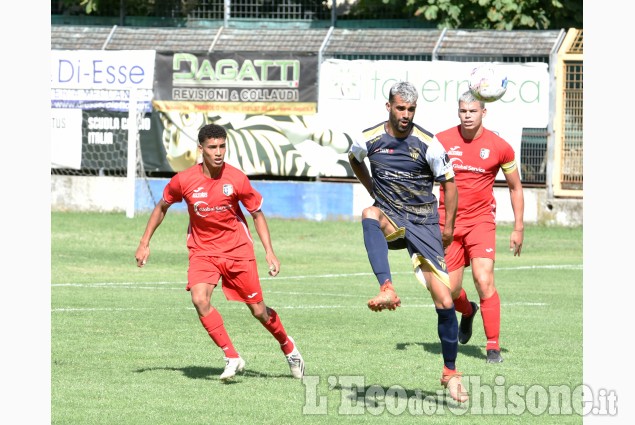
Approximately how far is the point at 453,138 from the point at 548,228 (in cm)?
1385

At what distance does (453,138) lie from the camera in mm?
11508

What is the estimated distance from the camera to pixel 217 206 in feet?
33.0

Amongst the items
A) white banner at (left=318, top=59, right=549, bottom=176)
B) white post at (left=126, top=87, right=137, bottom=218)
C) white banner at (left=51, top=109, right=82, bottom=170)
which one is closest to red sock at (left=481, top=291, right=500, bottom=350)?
white banner at (left=318, top=59, right=549, bottom=176)

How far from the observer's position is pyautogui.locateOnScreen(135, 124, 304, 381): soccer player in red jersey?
32.6ft

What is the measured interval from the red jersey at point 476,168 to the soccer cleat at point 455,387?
2.59 metres

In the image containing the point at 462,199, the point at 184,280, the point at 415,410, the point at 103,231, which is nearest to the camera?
the point at 415,410

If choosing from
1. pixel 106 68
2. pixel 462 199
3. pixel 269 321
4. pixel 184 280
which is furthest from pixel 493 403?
pixel 106 68

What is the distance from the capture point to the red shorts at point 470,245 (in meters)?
11.3

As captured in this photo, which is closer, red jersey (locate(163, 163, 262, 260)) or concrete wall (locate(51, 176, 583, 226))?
red jersey (locate(163, 163, 262, 260))

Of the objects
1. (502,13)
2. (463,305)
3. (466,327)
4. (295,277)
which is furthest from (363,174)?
(502,13)

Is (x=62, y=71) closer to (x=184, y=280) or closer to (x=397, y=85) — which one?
(x=184, y=280)

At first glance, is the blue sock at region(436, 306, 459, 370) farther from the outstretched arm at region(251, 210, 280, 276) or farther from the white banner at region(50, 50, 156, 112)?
the white banner at region(50, 50, 156, 112)

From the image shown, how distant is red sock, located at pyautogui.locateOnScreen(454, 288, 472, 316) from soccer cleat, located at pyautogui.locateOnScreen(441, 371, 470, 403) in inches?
106

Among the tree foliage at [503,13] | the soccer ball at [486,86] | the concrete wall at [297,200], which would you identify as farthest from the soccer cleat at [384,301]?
the tree foliage at [503,13]
